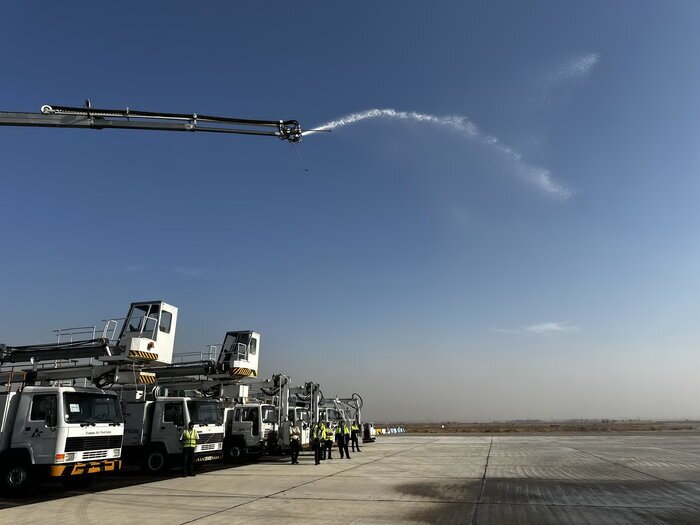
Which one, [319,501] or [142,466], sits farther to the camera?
[142,466]

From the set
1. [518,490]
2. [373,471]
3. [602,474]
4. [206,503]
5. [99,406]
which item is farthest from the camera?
[373,471]

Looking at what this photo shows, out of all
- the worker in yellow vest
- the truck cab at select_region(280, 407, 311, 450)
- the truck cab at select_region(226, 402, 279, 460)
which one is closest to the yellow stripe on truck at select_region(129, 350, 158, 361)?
the truck cab at select_region(226, 402, 279, 460)

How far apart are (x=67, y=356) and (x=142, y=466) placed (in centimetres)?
466

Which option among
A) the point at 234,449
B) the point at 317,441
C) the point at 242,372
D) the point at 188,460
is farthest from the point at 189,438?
the point at 242,372

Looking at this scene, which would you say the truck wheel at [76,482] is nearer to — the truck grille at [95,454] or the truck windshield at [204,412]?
the truck grille at [95,454]

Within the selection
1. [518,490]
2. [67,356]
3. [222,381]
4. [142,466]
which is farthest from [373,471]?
[67,356]

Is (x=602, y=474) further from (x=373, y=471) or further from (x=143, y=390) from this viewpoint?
(x=143, y=390)

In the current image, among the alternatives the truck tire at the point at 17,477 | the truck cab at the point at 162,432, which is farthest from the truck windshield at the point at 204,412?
the truck tire at the point at 17,477

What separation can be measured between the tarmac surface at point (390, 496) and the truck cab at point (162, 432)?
31.1 inches

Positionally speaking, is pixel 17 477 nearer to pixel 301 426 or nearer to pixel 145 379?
pixel 145 379

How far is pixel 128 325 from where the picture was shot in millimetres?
17375

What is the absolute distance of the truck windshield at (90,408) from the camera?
1241 centimetres

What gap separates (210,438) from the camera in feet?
56.9

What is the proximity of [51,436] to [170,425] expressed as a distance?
530cm
